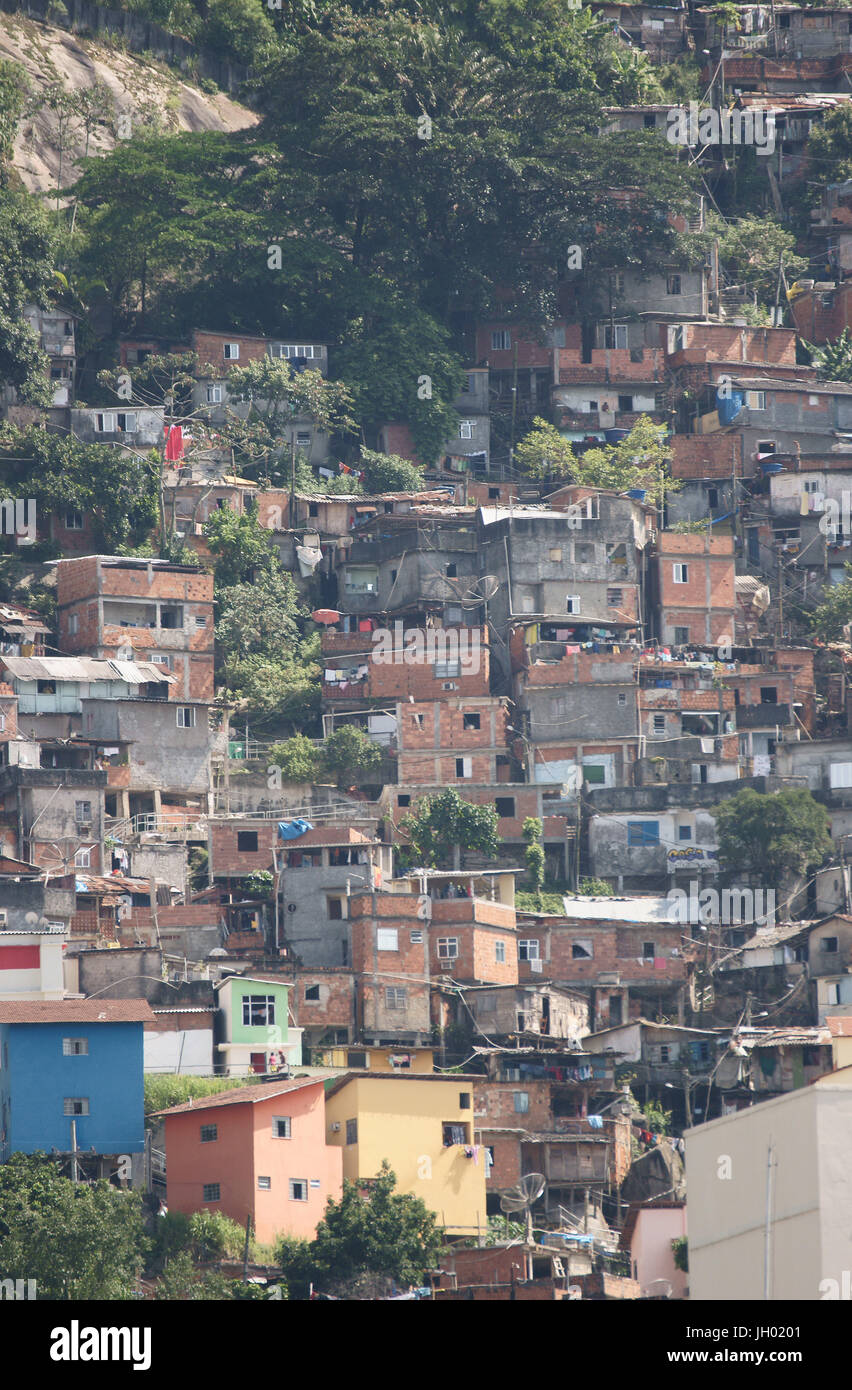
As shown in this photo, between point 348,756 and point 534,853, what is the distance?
5.60 metres

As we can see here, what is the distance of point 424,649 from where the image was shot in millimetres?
59312

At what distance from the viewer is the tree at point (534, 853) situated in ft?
180

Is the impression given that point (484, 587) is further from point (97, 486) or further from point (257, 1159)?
point (257, 1159)

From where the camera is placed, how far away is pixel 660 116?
74.3 meters

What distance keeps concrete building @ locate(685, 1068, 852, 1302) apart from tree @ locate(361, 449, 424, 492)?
3936 centimetres

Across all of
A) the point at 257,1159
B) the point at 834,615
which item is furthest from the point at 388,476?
the point at 257,1159

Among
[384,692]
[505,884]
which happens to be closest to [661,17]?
[384,692]

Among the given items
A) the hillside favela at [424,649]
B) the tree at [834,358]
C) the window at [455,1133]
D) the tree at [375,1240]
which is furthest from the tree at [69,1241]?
the tree at [834,358]

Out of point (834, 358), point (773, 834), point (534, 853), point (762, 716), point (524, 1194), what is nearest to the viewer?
point (524, 1194)

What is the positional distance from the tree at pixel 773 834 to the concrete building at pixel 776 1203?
24.8 m

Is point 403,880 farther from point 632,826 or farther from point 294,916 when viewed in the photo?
point 632,826

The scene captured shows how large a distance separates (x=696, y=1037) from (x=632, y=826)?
26.5 feet

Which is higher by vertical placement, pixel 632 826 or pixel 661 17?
pixel 661 17

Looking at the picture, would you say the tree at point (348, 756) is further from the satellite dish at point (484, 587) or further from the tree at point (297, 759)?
the satellite dish at point (484, 587)
